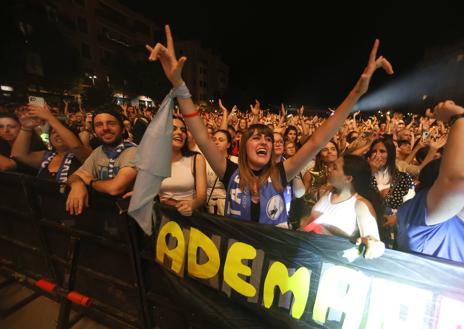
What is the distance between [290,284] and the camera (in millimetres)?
1805

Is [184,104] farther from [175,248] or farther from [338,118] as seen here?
[338,118]

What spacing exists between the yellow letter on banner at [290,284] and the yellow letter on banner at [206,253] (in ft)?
1.37

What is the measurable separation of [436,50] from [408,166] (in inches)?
2953

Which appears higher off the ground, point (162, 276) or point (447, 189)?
point (447, 189)

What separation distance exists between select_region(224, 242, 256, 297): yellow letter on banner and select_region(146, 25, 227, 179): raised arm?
0.92 metres

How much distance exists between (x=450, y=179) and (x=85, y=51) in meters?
55.0

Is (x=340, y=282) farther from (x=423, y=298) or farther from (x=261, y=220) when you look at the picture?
(x=261, y=220)

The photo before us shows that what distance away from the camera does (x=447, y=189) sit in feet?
5.25

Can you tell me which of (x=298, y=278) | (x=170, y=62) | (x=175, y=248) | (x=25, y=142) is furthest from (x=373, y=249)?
(x=25, y=142)

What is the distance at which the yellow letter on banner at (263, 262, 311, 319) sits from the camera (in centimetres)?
176

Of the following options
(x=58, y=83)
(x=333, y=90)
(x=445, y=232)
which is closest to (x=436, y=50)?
(x=333, y=90)

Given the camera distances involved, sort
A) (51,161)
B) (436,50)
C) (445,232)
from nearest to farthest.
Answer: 1. (445,232)
2. (51,161)
3. (436,50)

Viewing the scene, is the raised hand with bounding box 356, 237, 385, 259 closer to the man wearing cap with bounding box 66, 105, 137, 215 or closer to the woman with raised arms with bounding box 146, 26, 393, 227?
the woman with raised arms with bounding box 146, 26, 393, 227

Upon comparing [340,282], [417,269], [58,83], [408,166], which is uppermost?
[58,83]
